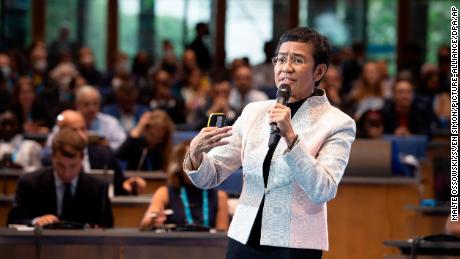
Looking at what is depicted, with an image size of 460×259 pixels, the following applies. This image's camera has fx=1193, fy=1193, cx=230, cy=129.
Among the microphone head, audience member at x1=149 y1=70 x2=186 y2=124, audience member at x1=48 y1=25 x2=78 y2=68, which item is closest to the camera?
the microphone head

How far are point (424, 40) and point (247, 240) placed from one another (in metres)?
17.3

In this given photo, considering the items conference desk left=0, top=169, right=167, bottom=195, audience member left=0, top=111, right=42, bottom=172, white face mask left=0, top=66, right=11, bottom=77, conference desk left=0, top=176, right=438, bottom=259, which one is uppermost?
white face mask left=0, top=66, right=11, bottom=77

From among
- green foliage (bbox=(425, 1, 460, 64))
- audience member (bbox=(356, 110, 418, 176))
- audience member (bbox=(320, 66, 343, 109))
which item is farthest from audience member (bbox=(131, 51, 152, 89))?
audience member (bbox=(356, 110, 418, 176))

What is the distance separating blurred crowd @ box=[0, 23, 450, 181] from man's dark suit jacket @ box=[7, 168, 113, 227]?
1.65m

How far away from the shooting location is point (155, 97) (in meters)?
15.3

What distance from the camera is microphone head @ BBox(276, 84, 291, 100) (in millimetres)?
3865

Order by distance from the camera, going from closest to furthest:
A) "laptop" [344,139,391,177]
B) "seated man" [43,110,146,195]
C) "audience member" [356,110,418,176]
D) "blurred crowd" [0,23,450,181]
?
"seated man" [43,110,146,195] → "laptop" [344,139,391,177] → "blurred crowd" [0,23,450,181] → "audience member" [356,110,418,176]

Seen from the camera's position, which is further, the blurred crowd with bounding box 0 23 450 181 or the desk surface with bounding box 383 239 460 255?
the blurred crowd with bounding box 0 23 450 181

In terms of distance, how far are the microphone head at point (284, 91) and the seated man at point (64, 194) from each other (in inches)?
135

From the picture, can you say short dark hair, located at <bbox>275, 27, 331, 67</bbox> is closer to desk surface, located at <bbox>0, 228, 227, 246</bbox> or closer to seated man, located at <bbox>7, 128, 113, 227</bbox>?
desk surface, located at <bbox>0, 228, 227, 246</bbox>

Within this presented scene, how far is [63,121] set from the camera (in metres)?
9.66

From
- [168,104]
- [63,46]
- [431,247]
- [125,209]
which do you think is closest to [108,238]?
[431,247]

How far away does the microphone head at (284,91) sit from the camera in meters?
3.87

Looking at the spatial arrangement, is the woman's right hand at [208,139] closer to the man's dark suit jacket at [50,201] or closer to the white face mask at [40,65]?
the man's dark suit jacket at [50,201]
